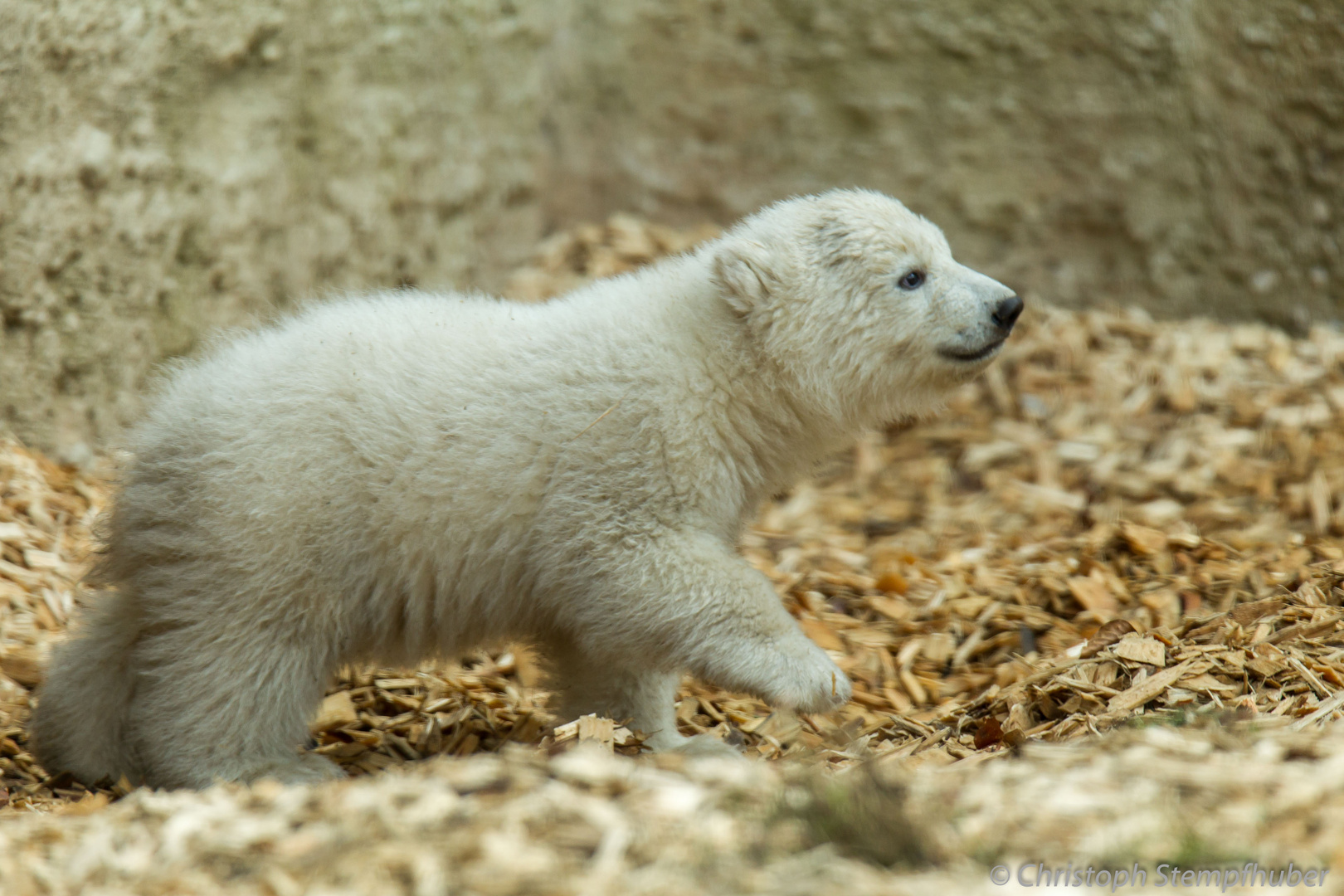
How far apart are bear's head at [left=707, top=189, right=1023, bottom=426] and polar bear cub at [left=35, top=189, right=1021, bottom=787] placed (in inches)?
0.5

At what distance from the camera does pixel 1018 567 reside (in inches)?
218

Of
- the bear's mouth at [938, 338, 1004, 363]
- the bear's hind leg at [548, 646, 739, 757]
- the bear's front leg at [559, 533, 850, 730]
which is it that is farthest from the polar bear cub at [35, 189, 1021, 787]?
the bear's mouth at [938, 338, 1004, 363]

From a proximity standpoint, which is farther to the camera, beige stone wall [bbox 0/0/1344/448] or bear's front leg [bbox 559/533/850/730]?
beige stone wall [bbox 0/0/1344/448]

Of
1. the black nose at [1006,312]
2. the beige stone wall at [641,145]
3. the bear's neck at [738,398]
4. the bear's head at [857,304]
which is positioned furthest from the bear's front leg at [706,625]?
the beige stone wall at [641,145]

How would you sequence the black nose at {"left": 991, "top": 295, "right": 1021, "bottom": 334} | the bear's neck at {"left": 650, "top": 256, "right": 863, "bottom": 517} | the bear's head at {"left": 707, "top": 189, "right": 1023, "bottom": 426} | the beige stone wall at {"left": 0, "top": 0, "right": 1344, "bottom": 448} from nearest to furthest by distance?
the bear's neck at {"left": 650, "top": 256, "right": 863, "bottom": 517} < the bear's head at {"left": 707, "top": 189, "right": 1023, "bottom": 426} < the black nose at {"left": 991, "top": 295, "right": 1021, "bottom": 334} < the beige stone wall at {"left": 0, "top": 0, "right": 1344, "bottom": 448}

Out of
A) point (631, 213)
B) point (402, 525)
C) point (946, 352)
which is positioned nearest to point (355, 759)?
point (402, 525)

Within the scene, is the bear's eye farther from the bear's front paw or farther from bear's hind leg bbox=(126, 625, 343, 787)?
bear's hind leg bbox=(126, 625, 343, 787)

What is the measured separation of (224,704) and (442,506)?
0.86 m

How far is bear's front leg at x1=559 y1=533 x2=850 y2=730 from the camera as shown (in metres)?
3.76

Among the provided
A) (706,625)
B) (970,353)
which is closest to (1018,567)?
(970,353)

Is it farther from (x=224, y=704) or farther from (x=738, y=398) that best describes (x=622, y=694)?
(x=224, y=704)

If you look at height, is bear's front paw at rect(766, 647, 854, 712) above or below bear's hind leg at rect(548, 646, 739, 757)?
above

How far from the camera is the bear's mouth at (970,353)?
4.39m

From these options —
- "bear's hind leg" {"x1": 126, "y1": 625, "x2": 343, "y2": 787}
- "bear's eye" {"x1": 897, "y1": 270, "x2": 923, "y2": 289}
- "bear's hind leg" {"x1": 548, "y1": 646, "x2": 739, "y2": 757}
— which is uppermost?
"bear's eye" {"x1": 897, "y1": 270, "x2": 923, "y2": 289}
